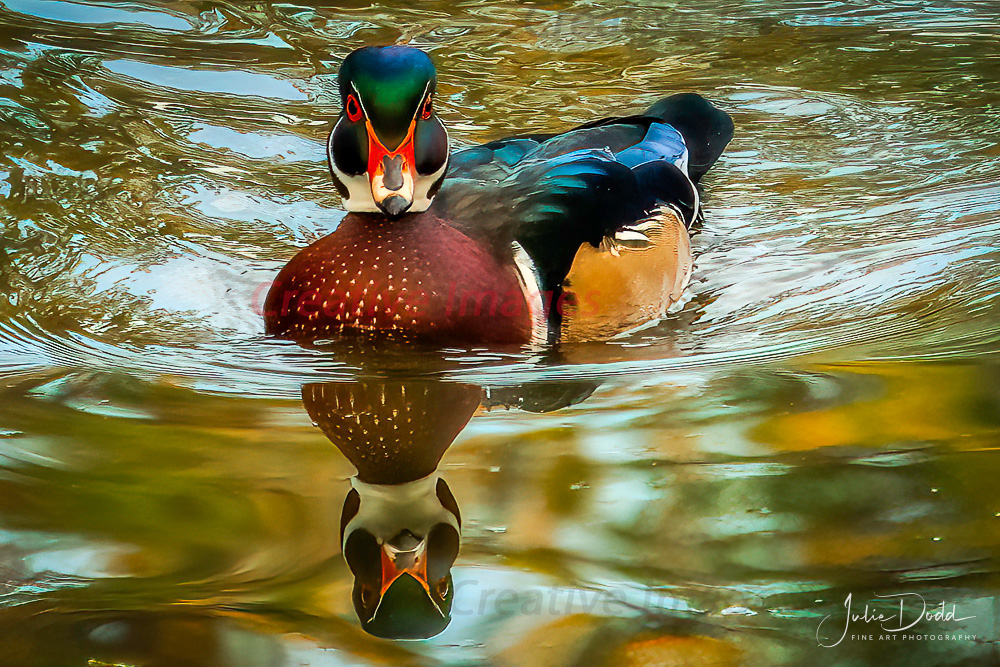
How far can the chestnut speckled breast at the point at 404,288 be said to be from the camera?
10.1 feet

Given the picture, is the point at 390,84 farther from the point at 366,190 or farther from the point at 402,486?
the point at 402,486

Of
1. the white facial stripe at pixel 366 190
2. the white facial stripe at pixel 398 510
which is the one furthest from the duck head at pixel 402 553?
the white facial stripe at pixel 366 190

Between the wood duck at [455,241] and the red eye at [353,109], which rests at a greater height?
the red eye at [353,109]

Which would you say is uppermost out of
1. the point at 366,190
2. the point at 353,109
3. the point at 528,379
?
the point at 353,109

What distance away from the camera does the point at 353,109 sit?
3.14 metres

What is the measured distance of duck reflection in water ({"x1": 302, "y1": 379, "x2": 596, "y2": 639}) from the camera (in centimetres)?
166

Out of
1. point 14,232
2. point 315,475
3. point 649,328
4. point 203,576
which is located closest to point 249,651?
→ point 203,576

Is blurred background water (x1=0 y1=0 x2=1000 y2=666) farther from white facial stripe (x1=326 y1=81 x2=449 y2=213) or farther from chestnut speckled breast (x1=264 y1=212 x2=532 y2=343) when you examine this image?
white facial stripe (x1=326 y1=81 x2=449 y2=213)

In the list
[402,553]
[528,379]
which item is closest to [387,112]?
[528,379]

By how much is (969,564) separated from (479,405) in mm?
1094

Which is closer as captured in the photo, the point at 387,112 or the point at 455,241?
the point at 387,112

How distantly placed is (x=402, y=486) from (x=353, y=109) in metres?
1.49
